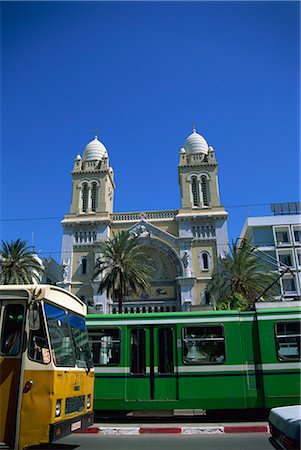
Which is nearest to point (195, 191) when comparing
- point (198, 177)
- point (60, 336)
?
point (198, 177)

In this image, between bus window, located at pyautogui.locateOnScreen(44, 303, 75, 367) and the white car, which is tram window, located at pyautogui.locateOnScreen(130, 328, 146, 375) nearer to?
bus window, located at pyautogui.locateOnScreen(44, 303, 75, 367)

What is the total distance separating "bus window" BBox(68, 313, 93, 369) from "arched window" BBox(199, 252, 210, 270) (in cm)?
3747

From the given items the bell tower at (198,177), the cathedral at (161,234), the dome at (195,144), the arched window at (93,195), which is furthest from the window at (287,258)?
the arched window at (93,195)

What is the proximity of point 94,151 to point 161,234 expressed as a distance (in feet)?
57.9

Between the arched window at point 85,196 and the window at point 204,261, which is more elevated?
the arched window at point 85,196

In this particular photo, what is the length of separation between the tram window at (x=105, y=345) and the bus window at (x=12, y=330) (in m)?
4.51

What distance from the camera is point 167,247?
4472cm

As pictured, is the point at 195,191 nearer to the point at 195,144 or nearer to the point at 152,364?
the point at 195,144

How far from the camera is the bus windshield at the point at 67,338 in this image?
235 inches

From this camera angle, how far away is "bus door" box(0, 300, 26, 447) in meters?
5.31

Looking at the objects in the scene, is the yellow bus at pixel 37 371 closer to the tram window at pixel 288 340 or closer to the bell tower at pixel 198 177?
the tram window at pixel 288 340

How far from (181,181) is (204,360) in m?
41.3

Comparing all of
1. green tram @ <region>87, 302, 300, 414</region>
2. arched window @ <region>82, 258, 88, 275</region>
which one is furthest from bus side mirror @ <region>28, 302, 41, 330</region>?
arched window @ <region>82, 258, 88, 275</region>

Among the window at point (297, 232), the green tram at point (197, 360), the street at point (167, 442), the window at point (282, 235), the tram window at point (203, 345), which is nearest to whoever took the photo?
the street at point (167, 442)
